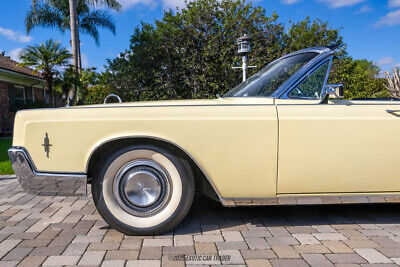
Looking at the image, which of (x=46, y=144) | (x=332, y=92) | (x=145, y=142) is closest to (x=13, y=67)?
(x=46, y=144)

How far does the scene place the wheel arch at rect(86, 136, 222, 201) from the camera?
7.73ft

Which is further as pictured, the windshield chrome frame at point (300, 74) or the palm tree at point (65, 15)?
the palm tree at point (65, 15)

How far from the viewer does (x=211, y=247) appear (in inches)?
87.1

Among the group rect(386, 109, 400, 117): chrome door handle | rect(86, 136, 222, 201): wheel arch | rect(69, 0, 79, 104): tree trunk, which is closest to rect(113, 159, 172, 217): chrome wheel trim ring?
rect(86, 136, 222, 201): wheel arch

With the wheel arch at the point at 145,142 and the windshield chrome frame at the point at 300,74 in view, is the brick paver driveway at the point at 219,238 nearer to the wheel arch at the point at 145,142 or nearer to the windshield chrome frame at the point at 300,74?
the wheel arch at the point at 145,142

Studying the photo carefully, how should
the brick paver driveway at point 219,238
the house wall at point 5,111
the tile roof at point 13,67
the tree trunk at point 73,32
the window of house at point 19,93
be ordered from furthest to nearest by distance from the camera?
the window of house at point 19,93, the tile roof at point 13,67, the house wall at point 5,111, the tree trunk at point 73,32, the brick paver driveway at point 219,238

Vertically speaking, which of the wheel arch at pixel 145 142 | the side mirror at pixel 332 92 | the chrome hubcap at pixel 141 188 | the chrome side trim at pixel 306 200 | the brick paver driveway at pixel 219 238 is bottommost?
the brick paver driveway at pixel 219 238

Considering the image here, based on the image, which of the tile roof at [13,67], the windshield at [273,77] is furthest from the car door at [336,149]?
the tile roof at [13,67]

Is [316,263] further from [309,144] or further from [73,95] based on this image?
[73,95]

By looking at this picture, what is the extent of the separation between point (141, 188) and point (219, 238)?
0.76 meters

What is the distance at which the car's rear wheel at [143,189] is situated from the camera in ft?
7.87

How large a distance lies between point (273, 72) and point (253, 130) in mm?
856

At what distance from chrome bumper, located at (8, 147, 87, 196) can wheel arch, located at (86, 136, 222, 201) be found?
0.14 metres

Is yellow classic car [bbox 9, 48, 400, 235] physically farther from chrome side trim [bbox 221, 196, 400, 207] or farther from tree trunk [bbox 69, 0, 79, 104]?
tree trunk [bbox 69, 0, 79, 104]
